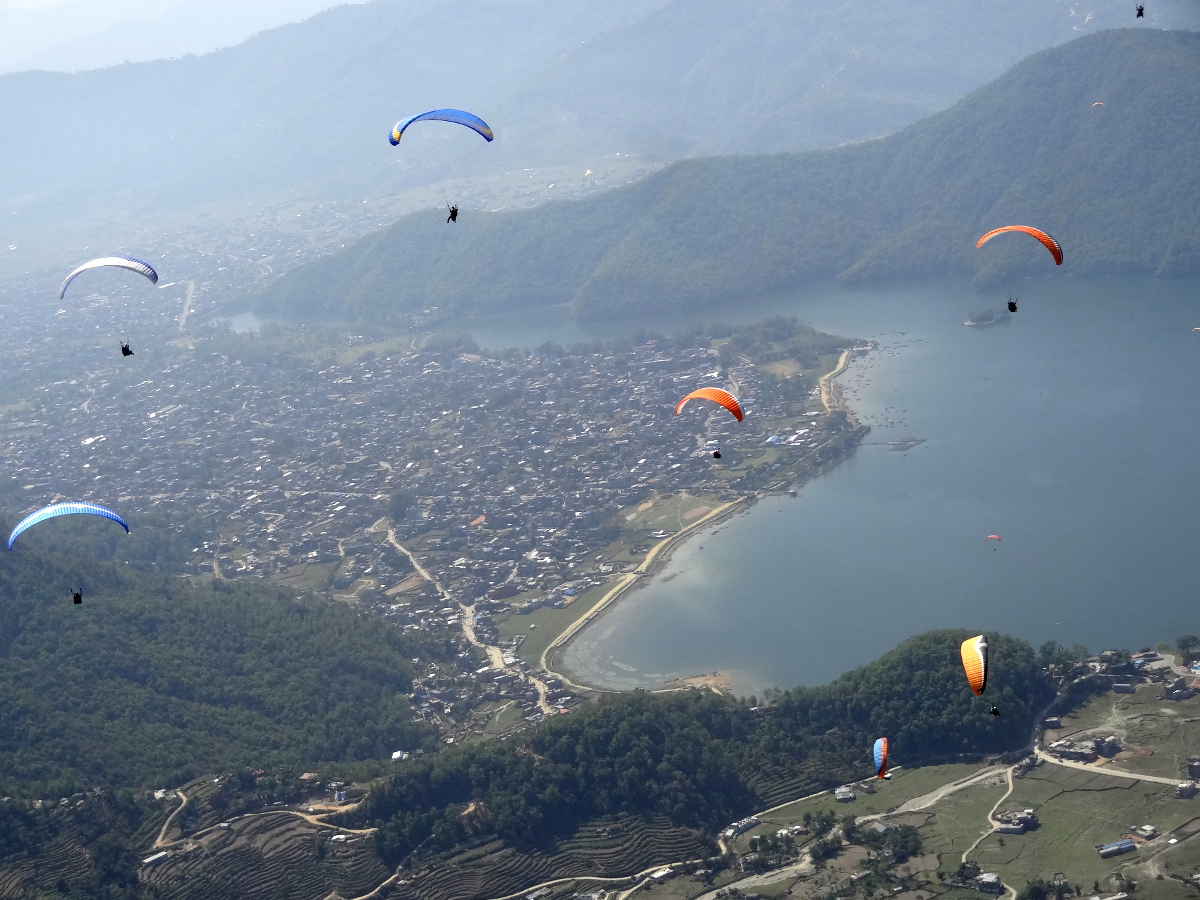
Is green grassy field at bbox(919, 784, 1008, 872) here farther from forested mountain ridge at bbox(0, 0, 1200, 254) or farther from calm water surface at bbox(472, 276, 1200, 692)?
forested mountain ridge at bbox(0, 0, 1200, 254)

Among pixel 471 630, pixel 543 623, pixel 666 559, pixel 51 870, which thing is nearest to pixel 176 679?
pixel 471 630

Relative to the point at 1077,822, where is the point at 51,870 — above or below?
above

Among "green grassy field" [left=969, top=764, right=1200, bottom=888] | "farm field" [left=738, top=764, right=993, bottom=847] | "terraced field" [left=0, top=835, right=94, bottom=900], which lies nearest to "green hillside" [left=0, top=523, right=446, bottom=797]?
"terraced field" [left=0, top=835, right=94, bottom=900]

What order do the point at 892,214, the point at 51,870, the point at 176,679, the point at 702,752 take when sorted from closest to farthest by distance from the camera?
the point at 51,870
the point at 702,752
the point at 176,679
the point at 892,214

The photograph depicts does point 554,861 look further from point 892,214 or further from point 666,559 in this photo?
point 892,214

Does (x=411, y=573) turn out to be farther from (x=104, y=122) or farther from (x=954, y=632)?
(x=104, y=122)

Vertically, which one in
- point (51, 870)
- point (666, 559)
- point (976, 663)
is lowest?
point (51, 870)

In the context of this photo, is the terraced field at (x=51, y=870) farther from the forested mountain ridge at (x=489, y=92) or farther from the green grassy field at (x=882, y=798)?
the forested mountain ridge at (x=489, y=92)

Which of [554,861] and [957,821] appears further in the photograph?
[554,861]
